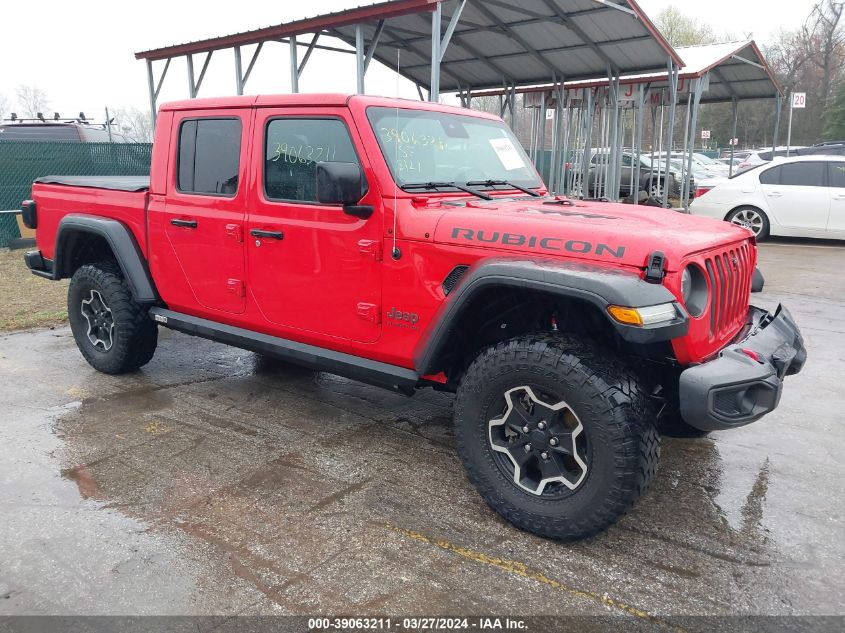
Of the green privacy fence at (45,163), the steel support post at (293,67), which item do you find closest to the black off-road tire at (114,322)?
the steel support post at (293,67)

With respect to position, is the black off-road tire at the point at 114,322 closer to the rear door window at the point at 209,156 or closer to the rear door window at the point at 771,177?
the rear door window at the point at 209,156

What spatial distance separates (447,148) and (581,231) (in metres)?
1.25

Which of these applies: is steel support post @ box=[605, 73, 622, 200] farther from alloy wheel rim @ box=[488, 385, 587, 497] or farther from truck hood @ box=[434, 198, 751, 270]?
alloy wheel rim @ box=[488, 385, 587, 497]

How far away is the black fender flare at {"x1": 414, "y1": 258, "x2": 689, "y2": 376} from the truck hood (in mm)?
77

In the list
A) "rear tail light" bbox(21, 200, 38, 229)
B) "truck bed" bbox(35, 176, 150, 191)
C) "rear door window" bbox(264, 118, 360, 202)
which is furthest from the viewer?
"rear tail light" bbox(21, 200, 38, 229)

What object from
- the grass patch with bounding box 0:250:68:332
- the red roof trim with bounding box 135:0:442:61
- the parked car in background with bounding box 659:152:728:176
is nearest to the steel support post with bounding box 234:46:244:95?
the red roof trim with bounding box 135:0:442:61

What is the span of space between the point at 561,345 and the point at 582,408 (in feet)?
0.92

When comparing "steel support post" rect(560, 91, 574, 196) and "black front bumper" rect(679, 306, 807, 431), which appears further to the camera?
"steel support post" rect(560, 91, 574, 196)

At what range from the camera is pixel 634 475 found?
8.64 feet

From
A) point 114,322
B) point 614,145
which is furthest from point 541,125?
point 114,322

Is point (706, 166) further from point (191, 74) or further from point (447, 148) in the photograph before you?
point (447, 148)

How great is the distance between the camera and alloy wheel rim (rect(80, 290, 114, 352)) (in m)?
4.95

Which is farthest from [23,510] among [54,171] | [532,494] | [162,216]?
[54,171]

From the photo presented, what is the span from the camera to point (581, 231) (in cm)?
283
